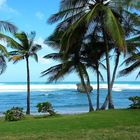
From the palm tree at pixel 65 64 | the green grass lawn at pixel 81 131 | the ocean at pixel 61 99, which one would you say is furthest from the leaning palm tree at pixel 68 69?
the green grass lawn at pixel 81 131

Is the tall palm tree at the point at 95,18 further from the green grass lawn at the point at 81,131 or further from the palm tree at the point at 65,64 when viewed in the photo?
the green grass lawn at the point at 81,131

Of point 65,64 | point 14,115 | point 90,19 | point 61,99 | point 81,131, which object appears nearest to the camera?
point 81,131

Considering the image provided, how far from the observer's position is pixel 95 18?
998 inches

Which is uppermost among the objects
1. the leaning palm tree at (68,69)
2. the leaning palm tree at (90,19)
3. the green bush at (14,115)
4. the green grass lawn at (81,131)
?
the leaning palm tree at (90,19)

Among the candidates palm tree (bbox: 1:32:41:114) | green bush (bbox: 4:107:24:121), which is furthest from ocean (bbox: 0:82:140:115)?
green bush (bbox: 4:107:24:121)

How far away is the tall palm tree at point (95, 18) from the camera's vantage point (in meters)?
23.5

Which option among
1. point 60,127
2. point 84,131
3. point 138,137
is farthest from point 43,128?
point 138,137

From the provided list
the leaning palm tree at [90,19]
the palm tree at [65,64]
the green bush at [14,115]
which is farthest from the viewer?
the palm tree at [65,64]

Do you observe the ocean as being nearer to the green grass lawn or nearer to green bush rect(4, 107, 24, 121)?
green bush rect(4, 107, 24, 121)

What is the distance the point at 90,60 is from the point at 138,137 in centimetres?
1670

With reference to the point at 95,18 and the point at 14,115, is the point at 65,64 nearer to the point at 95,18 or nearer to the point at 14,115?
the point at 95,18

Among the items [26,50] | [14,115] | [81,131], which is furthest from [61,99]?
[81,131]

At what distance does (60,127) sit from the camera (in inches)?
611

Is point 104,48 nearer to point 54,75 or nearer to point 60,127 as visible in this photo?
point 54,75
